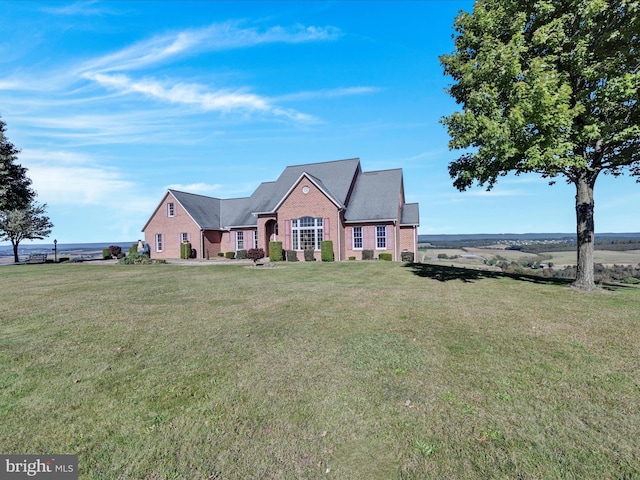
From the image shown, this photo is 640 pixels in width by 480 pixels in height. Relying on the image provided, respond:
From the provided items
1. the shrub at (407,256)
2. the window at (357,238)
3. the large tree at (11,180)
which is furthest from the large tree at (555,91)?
the large tree at (11,180)

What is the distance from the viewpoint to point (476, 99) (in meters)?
13.2

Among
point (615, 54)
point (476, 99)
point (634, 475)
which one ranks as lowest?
point (634, 475)

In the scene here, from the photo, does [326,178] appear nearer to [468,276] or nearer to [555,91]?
[468,276]

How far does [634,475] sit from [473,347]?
3794 mm

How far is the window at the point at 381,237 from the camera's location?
30.6 meters

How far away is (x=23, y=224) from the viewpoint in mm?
41969

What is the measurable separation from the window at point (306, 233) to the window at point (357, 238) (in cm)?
334

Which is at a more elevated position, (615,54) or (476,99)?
(615,54)

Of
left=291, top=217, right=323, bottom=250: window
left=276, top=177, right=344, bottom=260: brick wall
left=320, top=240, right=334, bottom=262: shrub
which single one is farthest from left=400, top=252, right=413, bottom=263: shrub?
left=291, top=217, right=323, bottom=250: window

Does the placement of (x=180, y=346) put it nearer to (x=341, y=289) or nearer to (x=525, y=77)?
(x=341, y=289)

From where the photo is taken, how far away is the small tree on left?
32031 mm

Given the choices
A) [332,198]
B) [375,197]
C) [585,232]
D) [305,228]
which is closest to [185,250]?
[305,228]

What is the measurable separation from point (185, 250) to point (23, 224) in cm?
2371

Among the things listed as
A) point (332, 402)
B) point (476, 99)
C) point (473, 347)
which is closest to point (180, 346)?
point (332, 402)
